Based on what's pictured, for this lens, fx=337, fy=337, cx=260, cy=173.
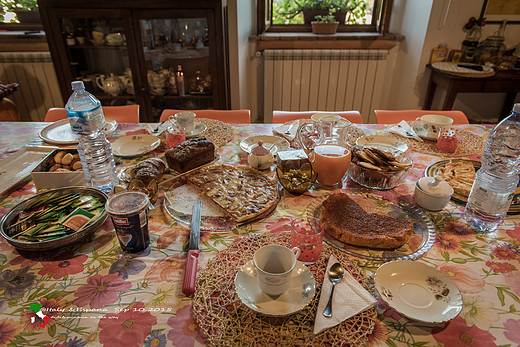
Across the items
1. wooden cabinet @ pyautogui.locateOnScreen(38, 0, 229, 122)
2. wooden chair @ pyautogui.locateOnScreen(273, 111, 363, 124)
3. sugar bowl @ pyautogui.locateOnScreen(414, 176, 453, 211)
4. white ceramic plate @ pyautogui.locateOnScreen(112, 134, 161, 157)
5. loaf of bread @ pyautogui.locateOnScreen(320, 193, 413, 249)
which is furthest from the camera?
wooden cabinet @ pyautogui.locateOnScreen(38, 0, 229, 122)

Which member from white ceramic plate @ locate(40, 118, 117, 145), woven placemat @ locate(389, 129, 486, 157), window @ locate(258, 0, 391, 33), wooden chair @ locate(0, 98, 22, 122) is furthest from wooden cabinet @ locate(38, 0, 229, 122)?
woven placemat @ locate(389, 129, 486, 157)

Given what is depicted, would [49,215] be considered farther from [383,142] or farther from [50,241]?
[383,142]

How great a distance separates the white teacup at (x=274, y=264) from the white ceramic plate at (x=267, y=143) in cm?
68

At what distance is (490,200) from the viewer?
3.00 feet

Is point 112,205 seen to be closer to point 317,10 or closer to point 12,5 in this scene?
point 317,10

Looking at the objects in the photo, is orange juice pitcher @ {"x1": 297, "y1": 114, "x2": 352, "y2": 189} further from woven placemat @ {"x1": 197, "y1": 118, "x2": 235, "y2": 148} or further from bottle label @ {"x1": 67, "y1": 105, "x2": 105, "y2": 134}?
bottle label @ {"x1": 67, "y1": 105, "x2": 105, "y2": 134}

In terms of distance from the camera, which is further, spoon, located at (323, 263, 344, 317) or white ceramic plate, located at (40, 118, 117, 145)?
white ceramic plate, located at (40, 118, 117, 145)

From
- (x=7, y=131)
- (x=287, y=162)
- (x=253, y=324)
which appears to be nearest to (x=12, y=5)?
(x=7, y=131)

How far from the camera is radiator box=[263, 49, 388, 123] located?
9.84 feet

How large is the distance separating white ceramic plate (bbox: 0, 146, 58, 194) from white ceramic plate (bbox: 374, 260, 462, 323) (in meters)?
1.19

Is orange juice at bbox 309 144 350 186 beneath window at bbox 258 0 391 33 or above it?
beneath

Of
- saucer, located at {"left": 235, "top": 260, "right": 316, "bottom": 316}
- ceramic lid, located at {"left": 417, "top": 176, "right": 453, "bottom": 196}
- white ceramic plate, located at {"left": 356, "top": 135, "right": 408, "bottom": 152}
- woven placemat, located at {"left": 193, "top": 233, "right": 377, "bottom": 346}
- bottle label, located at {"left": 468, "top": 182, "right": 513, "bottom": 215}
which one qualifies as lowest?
woven placemat, located at {"left": 193, "top": 233, "right": 377, "bottom": 346}

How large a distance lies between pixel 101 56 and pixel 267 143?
6.79ft

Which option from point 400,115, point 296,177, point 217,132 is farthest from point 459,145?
point 217,132
